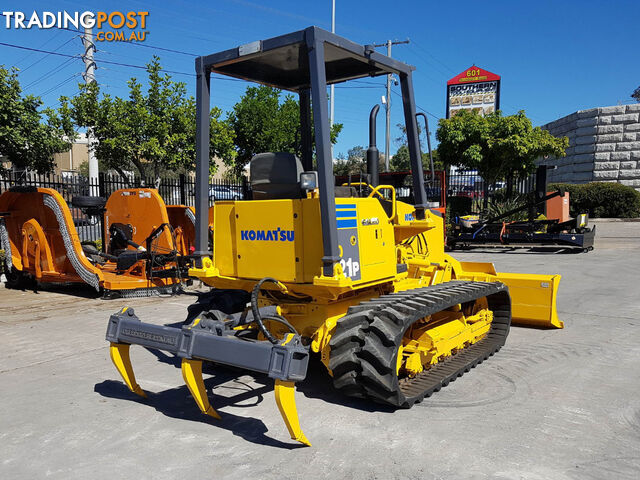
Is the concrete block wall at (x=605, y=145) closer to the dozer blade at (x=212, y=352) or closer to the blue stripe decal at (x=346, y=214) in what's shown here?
the blue stripe decal at (x=346, y=214)

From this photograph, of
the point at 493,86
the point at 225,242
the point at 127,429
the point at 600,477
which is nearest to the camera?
the point at 600,477

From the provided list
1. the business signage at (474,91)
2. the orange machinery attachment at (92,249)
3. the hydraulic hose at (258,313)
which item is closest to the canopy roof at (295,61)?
the hydraulic hose at (258,313)

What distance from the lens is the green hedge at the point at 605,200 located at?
2567 cm

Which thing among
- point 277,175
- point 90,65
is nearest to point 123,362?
point 277,175

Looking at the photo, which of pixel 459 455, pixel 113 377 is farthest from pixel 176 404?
pixel 459 455

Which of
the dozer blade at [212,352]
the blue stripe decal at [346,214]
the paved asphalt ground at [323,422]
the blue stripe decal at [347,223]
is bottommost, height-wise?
the paved asphalt ground at [323,422]

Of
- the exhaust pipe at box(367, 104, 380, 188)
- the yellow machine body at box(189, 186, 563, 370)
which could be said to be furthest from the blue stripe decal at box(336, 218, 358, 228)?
the exhaust pipe at box(367, 104, 380, 188)

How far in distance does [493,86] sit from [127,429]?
31.7 m

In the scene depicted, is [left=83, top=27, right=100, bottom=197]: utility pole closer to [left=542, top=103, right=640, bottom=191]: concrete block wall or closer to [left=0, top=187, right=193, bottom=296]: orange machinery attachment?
[left=0, top=187, right=193, bottom=296]: orange machinery attachment

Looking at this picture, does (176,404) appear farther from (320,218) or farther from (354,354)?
(320,218)

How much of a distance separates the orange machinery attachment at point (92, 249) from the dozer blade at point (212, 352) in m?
4.83

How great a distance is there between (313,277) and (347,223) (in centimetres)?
48

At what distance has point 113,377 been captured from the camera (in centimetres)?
508

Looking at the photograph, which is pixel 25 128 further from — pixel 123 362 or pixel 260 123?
pixel 123 362
